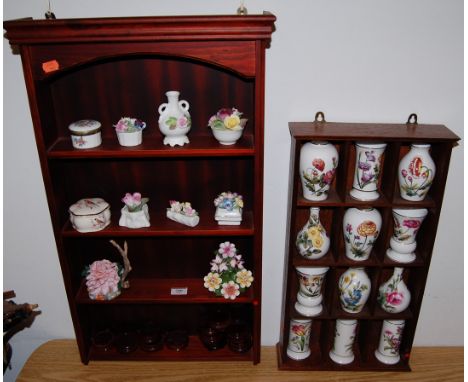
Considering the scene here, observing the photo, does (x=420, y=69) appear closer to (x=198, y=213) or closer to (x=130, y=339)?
(x=198, y=213)

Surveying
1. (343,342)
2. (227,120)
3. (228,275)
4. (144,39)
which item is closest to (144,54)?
(144,39)

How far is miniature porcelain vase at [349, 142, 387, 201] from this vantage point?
1558mm

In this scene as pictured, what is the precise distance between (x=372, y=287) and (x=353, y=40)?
95 centimetres

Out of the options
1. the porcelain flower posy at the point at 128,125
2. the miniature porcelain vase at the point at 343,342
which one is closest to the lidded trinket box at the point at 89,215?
the porcelain flower posy at the point at 128,125

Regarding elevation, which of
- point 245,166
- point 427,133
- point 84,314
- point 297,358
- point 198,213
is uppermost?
point 427,133

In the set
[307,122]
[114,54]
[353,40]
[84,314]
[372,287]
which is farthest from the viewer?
[84,314]

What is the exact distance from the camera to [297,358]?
197 centimetres

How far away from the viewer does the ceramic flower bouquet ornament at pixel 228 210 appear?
5.49 ft

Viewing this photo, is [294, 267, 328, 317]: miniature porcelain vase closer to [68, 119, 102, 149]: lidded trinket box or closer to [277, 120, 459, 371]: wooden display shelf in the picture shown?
[277, 120, 459, 371]: wooden display shelf

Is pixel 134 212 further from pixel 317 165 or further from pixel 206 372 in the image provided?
pixel 206 372

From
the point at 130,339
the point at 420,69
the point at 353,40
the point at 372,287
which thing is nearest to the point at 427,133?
the point at 420,69

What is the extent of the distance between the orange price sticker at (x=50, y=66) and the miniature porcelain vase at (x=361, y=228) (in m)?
1.13

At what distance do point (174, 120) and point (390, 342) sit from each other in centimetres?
131

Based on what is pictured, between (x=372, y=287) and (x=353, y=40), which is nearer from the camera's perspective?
(x=353, y=40)
